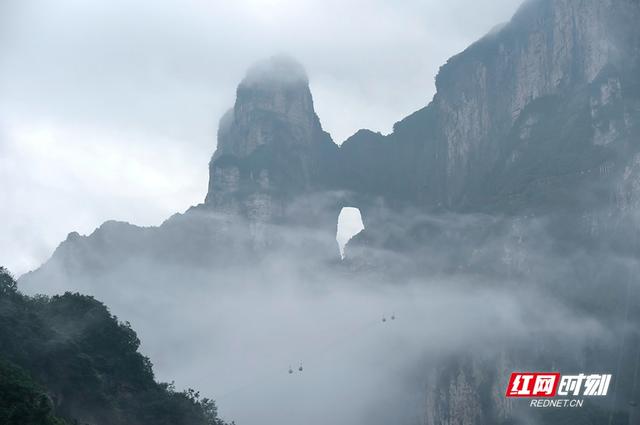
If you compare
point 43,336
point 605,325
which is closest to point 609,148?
point 605,325

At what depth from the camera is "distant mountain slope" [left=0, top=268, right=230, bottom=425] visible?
87.9 meters

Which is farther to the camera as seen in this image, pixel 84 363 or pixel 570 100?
pixel 570 100

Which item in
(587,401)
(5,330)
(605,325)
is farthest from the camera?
(605,325)

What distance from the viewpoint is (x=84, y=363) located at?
299 ft

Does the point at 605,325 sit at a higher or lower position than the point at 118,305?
lower

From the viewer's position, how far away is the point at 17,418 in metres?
66.1

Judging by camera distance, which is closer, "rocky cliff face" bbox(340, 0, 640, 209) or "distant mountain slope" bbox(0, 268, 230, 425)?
"distant mountain slope" bbox(0, 268, 230, 425)

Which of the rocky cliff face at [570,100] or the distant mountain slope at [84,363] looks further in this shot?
the rocky cliff face at [570,100]

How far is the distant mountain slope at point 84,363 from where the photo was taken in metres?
87.9

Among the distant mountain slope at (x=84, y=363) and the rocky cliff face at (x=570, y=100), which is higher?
the rocky cliff face at (x=570, y=100)

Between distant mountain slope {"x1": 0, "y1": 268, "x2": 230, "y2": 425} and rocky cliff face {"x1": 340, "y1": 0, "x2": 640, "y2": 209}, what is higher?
rocky cliff face {"x1": 340, "y1": 0, "x2": 640, "y2": 209}

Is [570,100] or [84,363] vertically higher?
[570,100]

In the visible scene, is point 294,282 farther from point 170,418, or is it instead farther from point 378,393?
point 170,418

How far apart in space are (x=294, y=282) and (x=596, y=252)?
65.2 m
